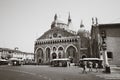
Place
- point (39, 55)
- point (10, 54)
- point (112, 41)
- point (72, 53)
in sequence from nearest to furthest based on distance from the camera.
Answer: point (112, 41) < point (72, 53) < point (39, 55) < point (10, 54)

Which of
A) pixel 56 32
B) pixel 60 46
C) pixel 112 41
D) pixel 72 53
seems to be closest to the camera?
pixel 112 41

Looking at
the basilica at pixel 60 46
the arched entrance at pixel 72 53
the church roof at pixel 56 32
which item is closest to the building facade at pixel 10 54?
the basilica at pixel 60 46

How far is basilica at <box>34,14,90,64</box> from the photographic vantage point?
43.6 metres

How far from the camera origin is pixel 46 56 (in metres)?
47.2

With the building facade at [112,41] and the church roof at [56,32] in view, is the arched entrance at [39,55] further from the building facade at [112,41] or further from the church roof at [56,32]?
the building facade at [112,41]

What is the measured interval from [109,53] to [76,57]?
1870 cm

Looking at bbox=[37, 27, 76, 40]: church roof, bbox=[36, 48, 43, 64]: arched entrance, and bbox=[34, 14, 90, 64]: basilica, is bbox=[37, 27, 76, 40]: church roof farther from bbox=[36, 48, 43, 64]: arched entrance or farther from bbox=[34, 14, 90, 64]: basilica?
bbox=[36, 48, 43, 64]: arched entrance

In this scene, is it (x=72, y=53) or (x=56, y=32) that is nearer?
(x=72, y=53)

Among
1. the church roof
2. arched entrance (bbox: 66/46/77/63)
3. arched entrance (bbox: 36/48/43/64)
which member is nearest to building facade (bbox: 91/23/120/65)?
arched entrance (bbox: 66/46/77/63)

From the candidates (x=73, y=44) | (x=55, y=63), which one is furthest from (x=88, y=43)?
(x=55, y=63)

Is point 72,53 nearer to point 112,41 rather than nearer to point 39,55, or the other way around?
point 39,55

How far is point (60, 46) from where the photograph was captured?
149ft

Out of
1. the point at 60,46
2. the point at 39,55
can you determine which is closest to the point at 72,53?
the point at 60,46

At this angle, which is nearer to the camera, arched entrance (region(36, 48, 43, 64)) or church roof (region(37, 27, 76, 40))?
church roof (region(37, 27, 76, 40))
